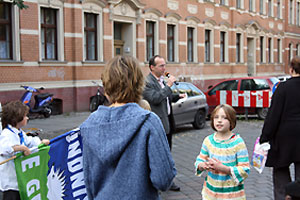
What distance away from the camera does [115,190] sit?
234 centimetres

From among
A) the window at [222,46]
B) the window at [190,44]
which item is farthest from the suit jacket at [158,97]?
the window at [222,46]

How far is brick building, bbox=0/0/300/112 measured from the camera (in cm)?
1587

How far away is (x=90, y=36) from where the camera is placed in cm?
1912

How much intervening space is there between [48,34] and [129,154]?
15857 mm

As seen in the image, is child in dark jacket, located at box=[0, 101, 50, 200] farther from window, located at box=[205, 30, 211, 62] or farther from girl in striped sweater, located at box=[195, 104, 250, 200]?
window, located at box=[205, 30, 211, 62]

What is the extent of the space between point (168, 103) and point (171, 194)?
1344 millimetres

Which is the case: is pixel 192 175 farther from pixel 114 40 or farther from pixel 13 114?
pixel 114 40

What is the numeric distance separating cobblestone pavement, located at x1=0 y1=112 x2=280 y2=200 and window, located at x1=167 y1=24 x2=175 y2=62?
881 cm

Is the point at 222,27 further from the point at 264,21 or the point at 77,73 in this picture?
the point at 77,73

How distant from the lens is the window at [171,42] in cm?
2463

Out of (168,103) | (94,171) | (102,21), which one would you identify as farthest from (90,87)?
(94,171)

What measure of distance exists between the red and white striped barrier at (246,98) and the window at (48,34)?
730cm

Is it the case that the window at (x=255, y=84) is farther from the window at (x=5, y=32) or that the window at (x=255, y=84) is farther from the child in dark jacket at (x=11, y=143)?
the child in dark jacket at (x=11, y=143)

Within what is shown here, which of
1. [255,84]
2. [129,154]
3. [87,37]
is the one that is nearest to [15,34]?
[87,37]
